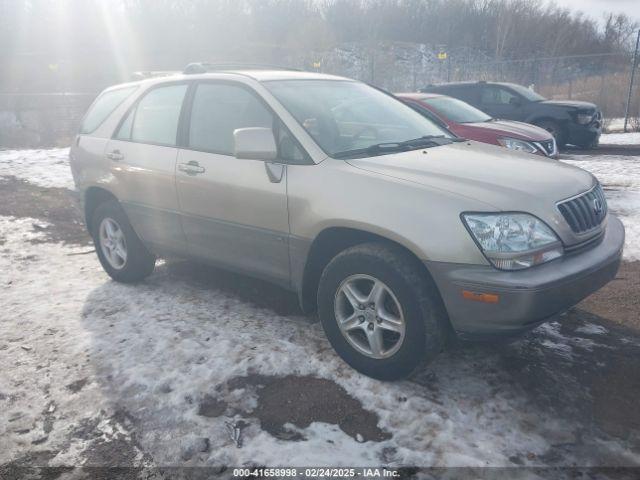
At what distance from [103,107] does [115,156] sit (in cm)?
76

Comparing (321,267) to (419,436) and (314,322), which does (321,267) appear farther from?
(419,436)

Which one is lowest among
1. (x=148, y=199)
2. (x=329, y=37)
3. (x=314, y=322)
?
(x=314, y=322)

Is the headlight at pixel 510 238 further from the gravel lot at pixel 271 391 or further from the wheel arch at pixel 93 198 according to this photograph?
the wheel arch at pixel 93 198

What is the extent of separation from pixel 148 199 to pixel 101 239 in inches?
38.8

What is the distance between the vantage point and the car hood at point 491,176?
2695 millimetres

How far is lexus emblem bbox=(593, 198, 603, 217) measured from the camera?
3.11m

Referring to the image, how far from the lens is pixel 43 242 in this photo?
6176 millimetres

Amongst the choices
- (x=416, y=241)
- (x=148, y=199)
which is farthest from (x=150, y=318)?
(x=416, y=241)

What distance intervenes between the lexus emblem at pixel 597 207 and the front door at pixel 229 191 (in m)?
1.87

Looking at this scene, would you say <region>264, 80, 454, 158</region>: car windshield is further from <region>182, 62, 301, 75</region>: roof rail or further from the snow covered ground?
the snow covered ground

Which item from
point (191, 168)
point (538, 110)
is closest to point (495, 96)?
point (538, 110)

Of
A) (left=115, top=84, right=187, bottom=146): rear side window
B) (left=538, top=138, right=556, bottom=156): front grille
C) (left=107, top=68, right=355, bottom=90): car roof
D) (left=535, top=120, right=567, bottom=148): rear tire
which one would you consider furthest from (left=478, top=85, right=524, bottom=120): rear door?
(left=115, top=84, right=187, bottom=146): rear side window

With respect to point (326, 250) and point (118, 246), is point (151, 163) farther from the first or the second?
point (326, 250)

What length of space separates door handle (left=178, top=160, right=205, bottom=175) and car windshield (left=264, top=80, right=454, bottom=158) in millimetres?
761
